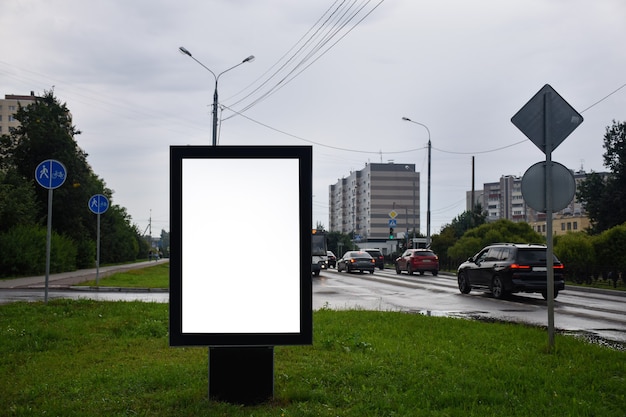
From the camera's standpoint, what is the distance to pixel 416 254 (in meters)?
39.5

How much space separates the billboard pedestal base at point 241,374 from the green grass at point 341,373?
0.16 meters

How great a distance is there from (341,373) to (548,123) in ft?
14.5

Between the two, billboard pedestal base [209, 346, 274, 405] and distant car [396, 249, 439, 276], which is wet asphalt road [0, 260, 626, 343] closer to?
billboard pedestal base [209, 346, 274, 405]

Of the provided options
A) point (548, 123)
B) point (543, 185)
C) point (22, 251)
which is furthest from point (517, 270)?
point (22, 251)

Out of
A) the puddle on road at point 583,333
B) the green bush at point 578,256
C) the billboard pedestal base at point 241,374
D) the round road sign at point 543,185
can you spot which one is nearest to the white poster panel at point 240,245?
the billboard pedestal base at point 241,374

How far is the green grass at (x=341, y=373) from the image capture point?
5.19 m

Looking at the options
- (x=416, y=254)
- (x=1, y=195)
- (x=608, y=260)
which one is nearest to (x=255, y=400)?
(x=608, y=260)

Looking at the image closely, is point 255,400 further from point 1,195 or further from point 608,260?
point 1,195

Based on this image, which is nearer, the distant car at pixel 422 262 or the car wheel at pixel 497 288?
the car wheel at pixel 497 288

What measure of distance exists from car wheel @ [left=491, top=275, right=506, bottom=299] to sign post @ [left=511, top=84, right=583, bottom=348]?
10483 mm

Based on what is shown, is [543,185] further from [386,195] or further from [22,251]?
[386,195]

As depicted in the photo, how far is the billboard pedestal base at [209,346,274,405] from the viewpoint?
539 cm

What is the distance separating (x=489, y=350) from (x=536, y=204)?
2.01m

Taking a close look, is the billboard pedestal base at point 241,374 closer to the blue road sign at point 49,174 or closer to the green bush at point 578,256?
the blue road sign at point 49,174
